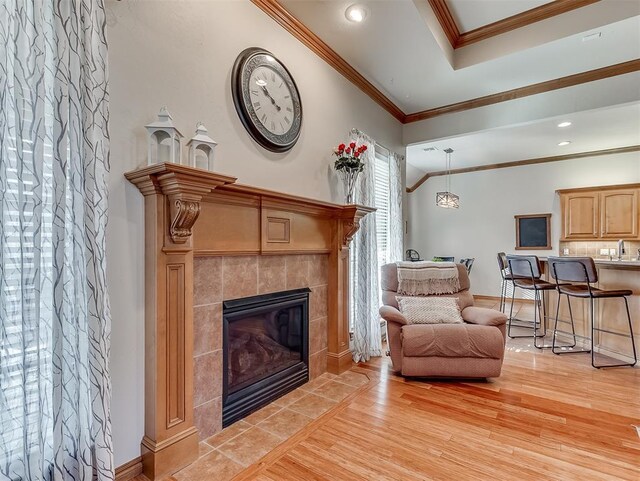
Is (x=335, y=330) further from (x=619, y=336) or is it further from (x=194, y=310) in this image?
(x=619, y=336)

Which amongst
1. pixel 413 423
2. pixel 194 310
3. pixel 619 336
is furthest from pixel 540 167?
pixel 194 310

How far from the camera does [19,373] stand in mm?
1295

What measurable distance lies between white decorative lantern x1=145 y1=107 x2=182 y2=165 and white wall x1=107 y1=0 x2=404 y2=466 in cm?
8

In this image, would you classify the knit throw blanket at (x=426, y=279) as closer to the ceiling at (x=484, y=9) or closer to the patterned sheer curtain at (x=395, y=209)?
the patterned sheer curtain at (x=395, y=209)

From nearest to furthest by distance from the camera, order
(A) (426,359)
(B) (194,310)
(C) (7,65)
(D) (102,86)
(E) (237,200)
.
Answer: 1. (C) (7,65)
2. (D) (102,86)
3. (B) (194,310)
4. (E) (237,200)
5. (A) (426,359)

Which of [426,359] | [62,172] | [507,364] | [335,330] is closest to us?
[62,172]

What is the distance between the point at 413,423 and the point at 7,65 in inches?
113

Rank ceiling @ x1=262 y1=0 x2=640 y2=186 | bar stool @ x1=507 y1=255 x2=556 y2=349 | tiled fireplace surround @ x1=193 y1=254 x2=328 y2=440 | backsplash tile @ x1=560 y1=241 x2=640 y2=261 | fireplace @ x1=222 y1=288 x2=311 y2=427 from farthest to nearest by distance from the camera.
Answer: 1. backsplash tile @ x1=560 y1=241 x2=640 y2=261
2. bar stool @ x1=507 y1=255 x2=556 y2=349
3. ceiling @ x1=262 y1=0 x2=640 y2=186
4. fireplace @ x1=222 y1=288 x2=311 y2=427
5. tiled fireplace surround @ x1=193 y1=254 x2=328 y2=440

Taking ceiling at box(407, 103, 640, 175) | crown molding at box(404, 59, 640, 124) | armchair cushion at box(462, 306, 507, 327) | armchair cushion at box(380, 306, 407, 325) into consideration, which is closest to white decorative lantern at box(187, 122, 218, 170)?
armchair cushion at box(380, 306, 407, 325)

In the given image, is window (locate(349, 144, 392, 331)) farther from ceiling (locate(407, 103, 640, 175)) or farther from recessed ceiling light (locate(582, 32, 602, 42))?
recessed ceiling light (locate(582, 32, 602, 42))

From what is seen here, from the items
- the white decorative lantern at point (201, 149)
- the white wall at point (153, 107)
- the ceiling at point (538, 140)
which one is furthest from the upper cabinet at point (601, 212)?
the white decorative lantern at point (201, 149)

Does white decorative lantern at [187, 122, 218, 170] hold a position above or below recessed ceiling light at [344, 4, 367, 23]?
below

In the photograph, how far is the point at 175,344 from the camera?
1827 mm

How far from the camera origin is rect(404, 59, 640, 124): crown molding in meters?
3.39
